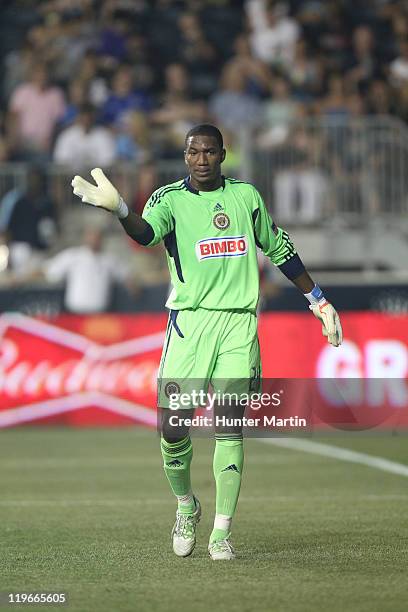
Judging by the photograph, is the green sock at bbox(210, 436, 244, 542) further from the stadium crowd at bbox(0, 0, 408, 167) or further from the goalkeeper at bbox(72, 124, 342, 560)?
the stadium crowd at bbox(0, 0, 408, 167)

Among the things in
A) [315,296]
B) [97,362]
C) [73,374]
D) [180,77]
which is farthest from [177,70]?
[315,296]

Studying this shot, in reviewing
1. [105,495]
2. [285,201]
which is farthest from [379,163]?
[105,495]

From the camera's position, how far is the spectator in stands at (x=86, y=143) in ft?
61.8

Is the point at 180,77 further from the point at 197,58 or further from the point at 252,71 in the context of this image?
the point at 197,58

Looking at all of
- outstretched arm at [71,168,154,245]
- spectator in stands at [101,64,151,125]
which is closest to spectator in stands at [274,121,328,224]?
spectator in stands at [101,64,151,125]

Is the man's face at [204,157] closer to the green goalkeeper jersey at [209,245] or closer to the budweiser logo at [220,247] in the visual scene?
the green goalkeeper jersey at [209,245]

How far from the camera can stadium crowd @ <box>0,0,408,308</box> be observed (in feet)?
61.0

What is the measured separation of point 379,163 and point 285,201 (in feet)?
4.17

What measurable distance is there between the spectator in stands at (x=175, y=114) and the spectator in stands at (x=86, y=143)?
2.35 feet

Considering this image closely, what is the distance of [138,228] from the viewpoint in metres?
7.23

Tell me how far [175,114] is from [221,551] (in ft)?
40.9

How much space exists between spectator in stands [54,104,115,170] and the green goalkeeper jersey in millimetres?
11320

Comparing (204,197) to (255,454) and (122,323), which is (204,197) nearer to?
(255,454)

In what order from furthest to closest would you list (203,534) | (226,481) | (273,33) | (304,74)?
(273,33), (304,74), (203,534), (226,481)
